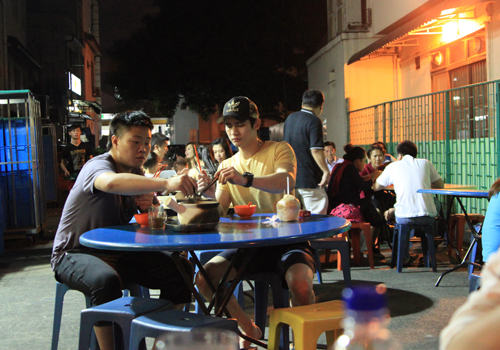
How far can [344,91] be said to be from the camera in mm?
14484

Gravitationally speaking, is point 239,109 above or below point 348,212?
above

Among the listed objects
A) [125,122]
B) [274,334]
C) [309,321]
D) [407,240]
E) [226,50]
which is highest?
[226,50]

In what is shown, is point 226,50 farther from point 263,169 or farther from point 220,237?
point 220,237

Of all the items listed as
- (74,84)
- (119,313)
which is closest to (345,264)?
(119,313)

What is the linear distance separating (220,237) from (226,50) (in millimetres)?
21741

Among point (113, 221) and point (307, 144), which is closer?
point (113, 221)

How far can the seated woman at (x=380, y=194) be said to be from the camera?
7.52 m

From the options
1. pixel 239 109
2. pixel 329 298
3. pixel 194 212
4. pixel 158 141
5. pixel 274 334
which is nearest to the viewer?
pixel 274 334

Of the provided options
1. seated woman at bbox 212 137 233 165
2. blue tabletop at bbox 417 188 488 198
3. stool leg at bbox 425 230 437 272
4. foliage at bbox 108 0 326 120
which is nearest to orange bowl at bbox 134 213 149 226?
blue tabletop at bbox 417 188 488 198

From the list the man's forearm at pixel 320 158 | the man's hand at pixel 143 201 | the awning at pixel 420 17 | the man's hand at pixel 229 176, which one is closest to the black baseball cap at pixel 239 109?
the man's hand at pixel 229 176

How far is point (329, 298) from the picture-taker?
5.00 metres

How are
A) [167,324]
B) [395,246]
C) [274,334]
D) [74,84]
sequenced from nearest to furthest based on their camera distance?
[167,324]
[274,334]
[395,246]
[74,84]

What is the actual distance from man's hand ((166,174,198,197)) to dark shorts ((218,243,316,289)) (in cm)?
60

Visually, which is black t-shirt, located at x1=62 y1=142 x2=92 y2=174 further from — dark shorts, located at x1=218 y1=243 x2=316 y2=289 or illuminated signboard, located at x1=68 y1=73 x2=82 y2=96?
illuminated signboard, located at x1=68 y1=73 x2=82 y2=96
